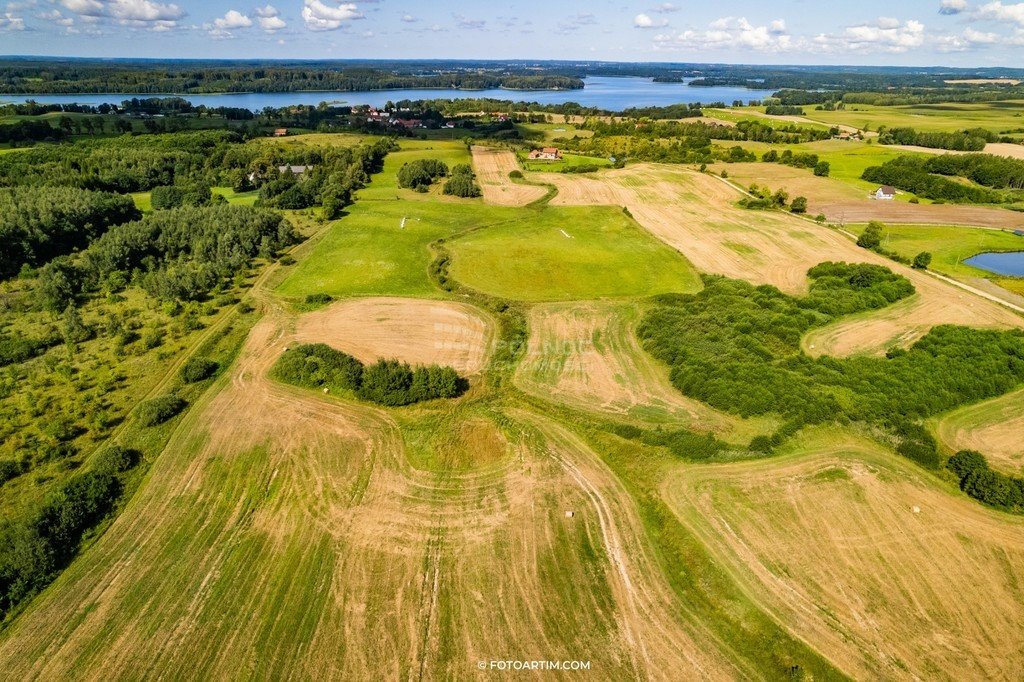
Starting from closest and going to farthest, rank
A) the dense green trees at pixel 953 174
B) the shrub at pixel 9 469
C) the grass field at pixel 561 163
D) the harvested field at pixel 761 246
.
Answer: the shrub at pixel 9 469 → the harvested field at pixel 761 246 → the dense green trees at pixel 953 174 → the grass field at pixel 561 163

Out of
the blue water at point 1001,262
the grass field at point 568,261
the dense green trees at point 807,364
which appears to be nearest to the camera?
the dense green trees at point 807,364

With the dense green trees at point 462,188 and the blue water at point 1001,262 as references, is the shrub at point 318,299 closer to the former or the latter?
the dense green trees at point 462,188

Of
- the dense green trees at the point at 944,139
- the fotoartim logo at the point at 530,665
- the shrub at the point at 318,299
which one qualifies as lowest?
the fotoartim logo at the point at 530,665

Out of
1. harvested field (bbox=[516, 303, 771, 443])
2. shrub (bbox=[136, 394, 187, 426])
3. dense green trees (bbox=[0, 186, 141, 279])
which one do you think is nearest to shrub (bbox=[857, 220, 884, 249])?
harvested field (bbox=[516, 303, 771, 443])

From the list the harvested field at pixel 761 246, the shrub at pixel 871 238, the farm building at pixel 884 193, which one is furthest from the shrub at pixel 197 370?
the farm building at pixel 884 193

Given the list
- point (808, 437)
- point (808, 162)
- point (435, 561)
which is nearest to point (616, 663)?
point (435, 561)

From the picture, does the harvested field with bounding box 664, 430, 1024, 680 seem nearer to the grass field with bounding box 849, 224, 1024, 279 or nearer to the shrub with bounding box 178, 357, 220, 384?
the shrub with bounding box 178, 357, 220, 384

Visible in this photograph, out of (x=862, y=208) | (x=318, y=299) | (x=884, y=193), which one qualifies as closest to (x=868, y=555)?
(x=318, y=299)
